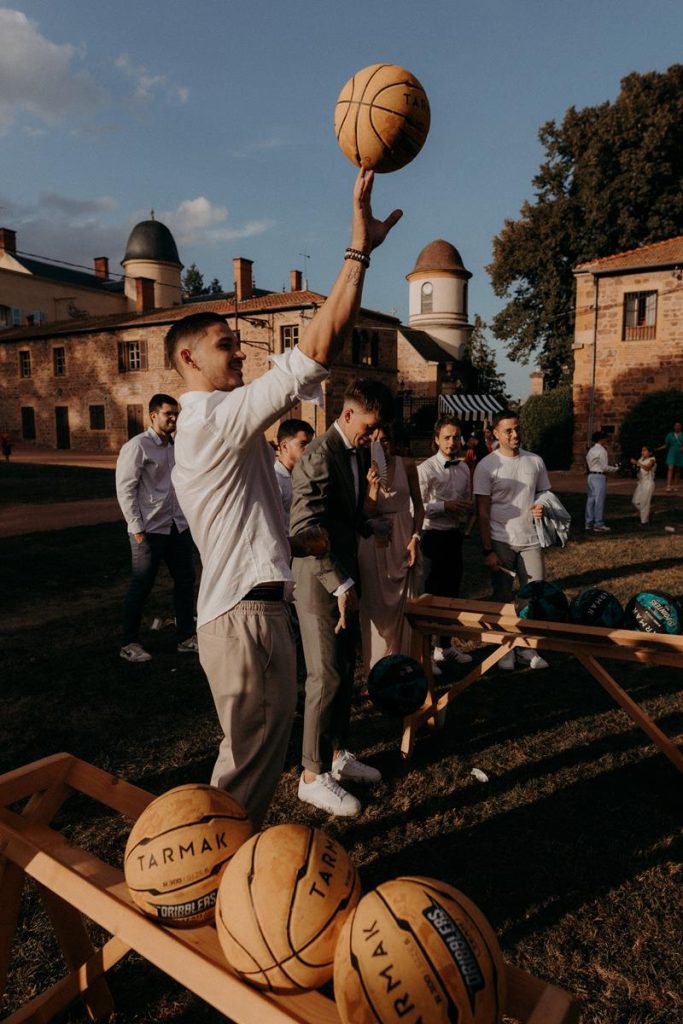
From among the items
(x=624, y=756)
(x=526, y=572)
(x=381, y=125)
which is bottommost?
(x=624, y=756)

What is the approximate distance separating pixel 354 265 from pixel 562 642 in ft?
9.30

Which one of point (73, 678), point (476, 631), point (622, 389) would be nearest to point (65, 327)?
point (622, 389)

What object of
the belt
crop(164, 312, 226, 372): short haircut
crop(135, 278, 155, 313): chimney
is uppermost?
crop(135, 278, 155, 313): chimney

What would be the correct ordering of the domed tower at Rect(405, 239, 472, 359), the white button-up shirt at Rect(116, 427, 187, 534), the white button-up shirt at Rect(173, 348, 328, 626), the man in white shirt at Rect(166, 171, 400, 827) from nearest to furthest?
the white button-up shirt at Rect(173, 348, 328, 626)
the man in white shirt at Rect(166, 171, 400, 827)
the white button-up shirt at Rect(116, 427, 187, 534)
the domed tower at Rect(405, 239, 472, 359)

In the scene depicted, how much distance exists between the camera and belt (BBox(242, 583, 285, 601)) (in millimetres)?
2475

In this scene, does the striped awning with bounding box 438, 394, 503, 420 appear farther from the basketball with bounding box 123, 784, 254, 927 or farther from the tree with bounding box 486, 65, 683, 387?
the basketball with bounding box 123, 784, 254, 927

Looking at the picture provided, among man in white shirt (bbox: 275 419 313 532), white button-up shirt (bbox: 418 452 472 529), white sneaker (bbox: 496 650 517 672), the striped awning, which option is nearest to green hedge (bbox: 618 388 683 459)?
the striped awning

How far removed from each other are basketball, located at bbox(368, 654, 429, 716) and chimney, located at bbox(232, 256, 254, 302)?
39167 mm

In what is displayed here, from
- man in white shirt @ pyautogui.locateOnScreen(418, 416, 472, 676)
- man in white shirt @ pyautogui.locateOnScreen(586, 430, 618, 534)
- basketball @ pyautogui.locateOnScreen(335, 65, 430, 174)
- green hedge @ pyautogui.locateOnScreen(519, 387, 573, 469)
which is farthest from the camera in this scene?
green hedge @ pyautogui.locateOnScreen(519, 387, 573, 469)

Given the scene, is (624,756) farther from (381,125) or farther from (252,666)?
(381,125)

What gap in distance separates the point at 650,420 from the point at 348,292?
2629cm

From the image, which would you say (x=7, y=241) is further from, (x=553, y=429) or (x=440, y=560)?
(x=440, y=560)

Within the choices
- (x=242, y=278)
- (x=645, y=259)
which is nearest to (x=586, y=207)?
(x=645, y=259)

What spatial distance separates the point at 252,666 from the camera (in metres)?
2.46
